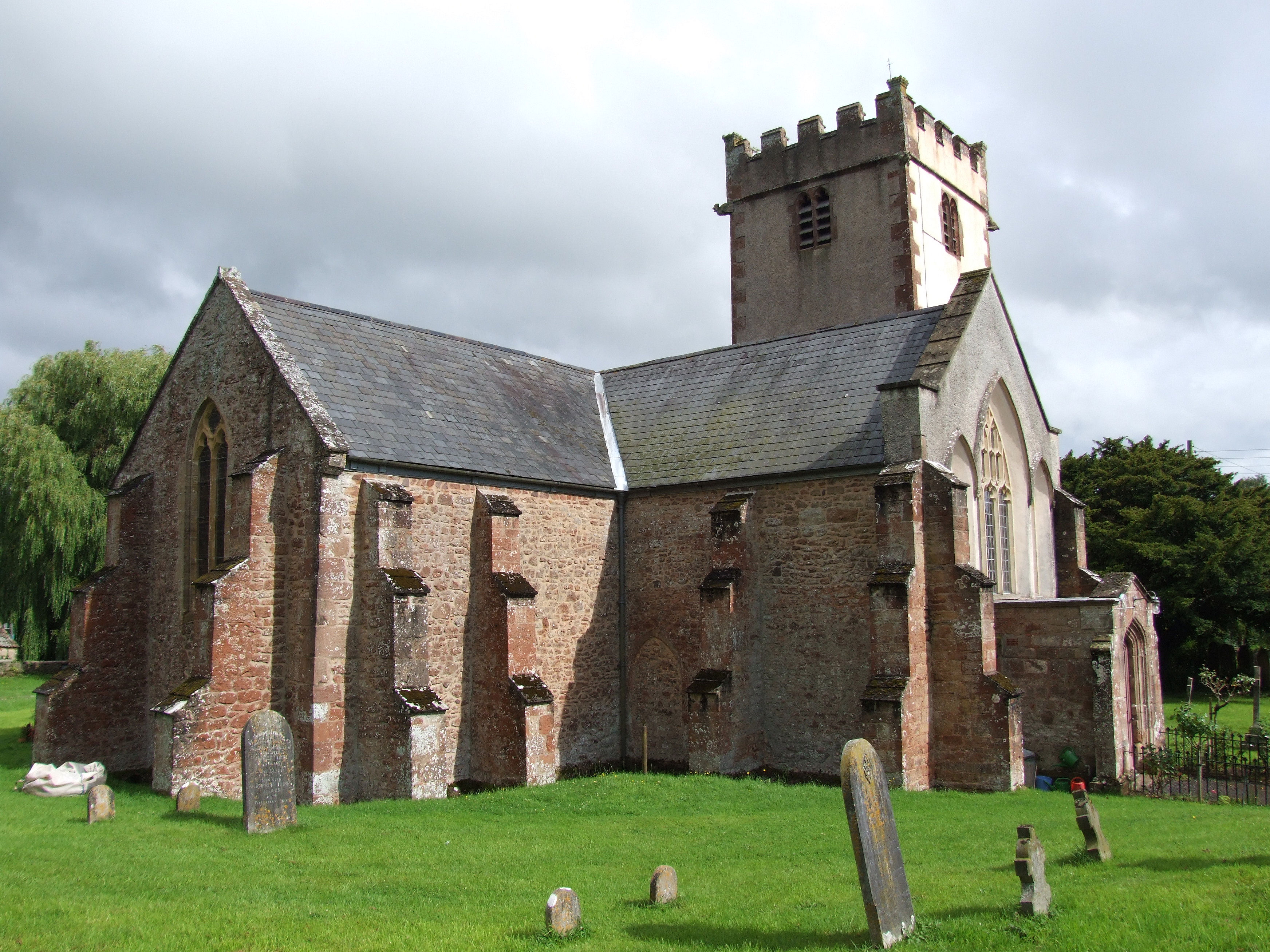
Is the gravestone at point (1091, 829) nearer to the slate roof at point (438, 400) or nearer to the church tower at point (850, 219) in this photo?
the slate roof at point (438, 400)

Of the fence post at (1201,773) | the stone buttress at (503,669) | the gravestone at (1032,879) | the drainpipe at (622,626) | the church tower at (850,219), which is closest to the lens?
the gravestone at (1032,879)

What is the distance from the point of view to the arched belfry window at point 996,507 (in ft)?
66.1

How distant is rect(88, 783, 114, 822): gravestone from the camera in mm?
13695

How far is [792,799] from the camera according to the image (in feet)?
50.6

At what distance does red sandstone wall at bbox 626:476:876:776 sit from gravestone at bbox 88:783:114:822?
9.89 metres

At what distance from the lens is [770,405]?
2144 centimetres

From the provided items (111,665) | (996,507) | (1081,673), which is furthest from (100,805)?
(996,507)

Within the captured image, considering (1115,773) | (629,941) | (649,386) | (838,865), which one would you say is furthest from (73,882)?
(649,386)

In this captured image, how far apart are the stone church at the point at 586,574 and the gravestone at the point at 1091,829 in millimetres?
6007

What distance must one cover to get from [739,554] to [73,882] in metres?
12.1

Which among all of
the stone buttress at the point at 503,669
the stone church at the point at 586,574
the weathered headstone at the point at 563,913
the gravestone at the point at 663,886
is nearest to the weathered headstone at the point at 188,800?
the stone church at the point at 586,574

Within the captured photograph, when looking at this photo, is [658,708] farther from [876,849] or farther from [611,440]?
[876,849]

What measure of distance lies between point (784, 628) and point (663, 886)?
10.2 metres

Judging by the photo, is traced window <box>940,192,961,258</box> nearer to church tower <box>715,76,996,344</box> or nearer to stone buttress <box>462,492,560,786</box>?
church tower <box>715,76,996,344</box>
